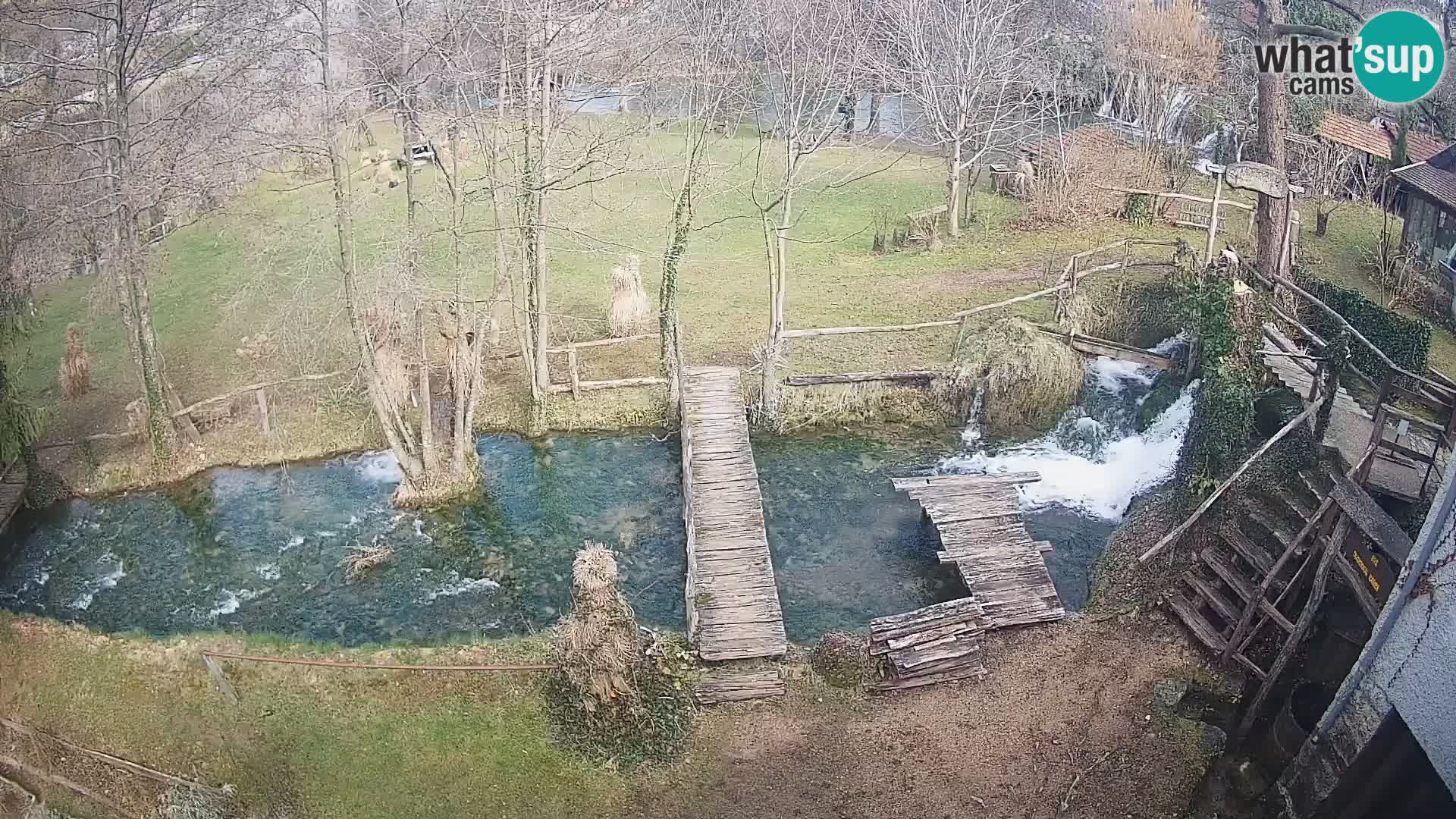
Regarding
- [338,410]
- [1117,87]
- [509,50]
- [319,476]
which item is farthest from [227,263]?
[1117,87]

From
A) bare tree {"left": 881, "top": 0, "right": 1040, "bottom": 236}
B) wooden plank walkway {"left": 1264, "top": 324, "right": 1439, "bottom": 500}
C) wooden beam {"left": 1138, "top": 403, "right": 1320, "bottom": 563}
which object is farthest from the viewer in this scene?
bare tree {"left": 881, "top": 0, "right": 1040, "bottom": 236}

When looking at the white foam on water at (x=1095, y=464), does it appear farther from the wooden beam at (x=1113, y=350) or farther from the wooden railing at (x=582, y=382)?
the wooden railing at (x=582, y=382)

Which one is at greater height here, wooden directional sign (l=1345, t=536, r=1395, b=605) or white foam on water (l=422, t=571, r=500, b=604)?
wooden directional sign (l=1345, t=536, r=1395, b=605)

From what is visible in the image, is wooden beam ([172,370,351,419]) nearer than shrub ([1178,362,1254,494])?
No

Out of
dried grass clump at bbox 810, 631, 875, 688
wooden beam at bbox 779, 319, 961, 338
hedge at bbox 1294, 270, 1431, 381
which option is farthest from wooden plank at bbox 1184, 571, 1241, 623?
wooden beam at bbox 779, 319, 961, 338

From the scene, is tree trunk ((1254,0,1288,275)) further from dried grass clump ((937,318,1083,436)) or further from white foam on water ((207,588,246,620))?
white foam on water ((207,588,246,620))

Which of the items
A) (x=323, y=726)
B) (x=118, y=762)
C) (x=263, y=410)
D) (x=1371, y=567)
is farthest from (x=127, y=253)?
(x=1371, y=567)

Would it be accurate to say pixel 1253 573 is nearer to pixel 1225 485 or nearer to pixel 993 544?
pixel 1225 485
